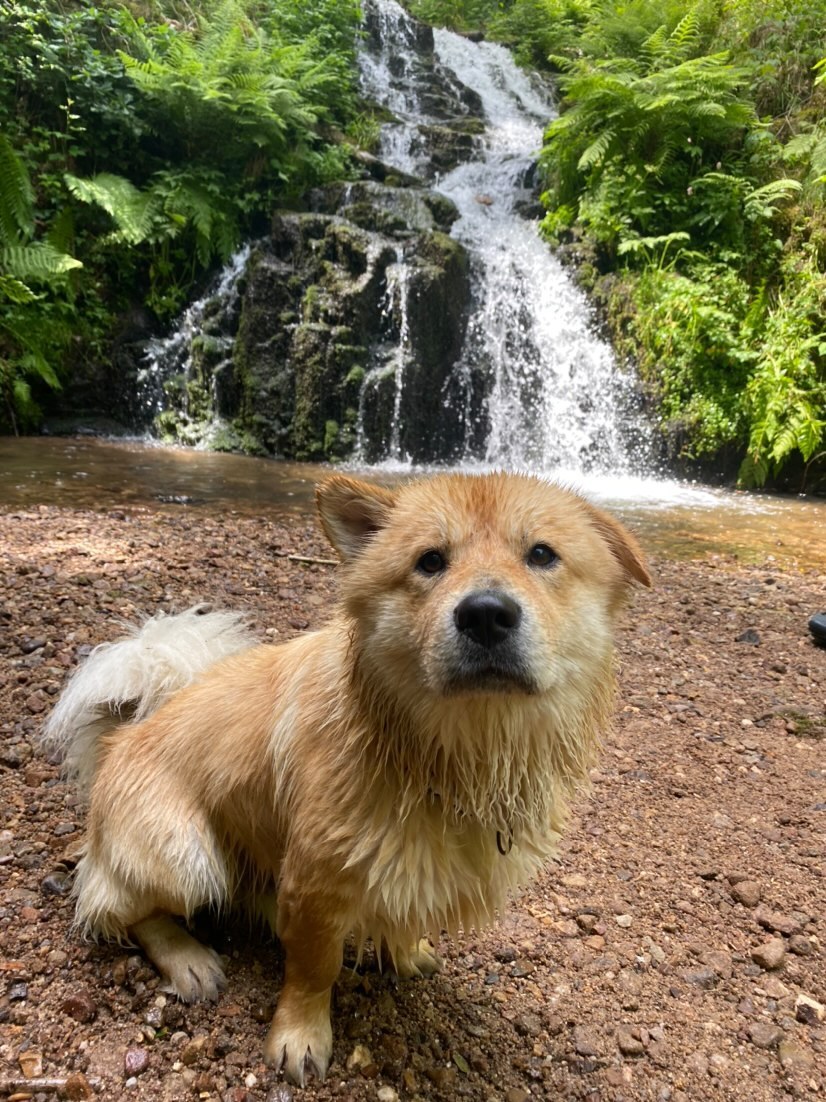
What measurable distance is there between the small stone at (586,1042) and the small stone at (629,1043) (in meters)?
0.06

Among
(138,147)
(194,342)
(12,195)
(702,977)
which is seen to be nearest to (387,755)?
(702,977)

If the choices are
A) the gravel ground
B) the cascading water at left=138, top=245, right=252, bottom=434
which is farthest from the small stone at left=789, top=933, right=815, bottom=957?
the cascading water at left=138, top=245, right=252, bottom=434

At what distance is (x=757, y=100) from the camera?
1266 cm

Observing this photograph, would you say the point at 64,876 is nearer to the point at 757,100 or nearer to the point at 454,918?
the point at 454,918

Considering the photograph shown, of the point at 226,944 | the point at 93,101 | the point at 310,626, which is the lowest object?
the point at 226,944

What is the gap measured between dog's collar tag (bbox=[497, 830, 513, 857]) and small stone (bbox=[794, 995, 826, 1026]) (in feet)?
3.50

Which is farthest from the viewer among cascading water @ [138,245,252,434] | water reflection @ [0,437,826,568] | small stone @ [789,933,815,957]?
cascading water @ [138,245,252,434]

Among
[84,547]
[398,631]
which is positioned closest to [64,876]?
[398,631]

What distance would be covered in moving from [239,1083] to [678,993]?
129 centimetres

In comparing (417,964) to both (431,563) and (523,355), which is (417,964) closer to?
(431,563)

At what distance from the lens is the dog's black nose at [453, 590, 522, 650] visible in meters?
1.51

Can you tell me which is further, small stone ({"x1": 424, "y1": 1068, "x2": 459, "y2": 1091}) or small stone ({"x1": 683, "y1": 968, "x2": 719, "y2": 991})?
small stone ({"x1": 683, "y1": 968, "x2": 719, "y2": 991})

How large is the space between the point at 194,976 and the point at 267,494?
6.68 metres

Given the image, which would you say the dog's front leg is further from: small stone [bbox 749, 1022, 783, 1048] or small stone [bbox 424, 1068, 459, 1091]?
small stone [bbox 749, 1022, 783, 1048]
